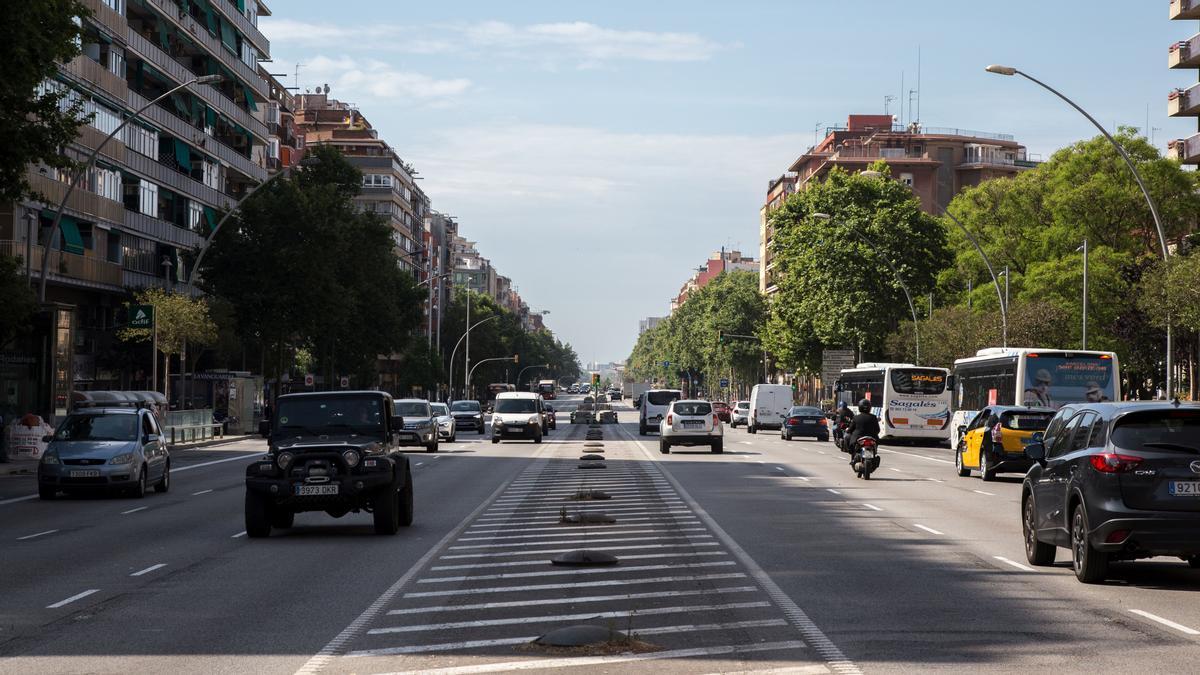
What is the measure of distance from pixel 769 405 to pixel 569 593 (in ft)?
221

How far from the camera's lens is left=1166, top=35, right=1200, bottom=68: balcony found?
237 ft

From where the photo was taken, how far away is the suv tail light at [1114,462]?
1327 cm

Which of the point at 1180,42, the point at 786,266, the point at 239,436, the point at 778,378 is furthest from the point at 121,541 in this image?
the point at 778,378

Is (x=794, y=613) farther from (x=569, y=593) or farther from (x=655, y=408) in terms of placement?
(x=655, y=408)

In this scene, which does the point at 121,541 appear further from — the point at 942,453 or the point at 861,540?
the point at 942,453

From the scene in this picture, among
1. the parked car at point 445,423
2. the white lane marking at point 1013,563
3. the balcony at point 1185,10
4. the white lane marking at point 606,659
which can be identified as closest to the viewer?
the white lane marking at point 606,659

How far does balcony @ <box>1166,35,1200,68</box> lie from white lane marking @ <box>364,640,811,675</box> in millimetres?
69192

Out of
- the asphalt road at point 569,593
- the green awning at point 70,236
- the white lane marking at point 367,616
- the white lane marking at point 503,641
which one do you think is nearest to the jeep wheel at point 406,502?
the asphalt road at point 569,593

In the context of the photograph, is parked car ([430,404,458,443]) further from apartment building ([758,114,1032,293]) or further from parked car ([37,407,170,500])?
apartment building ([758,114,1032,293])

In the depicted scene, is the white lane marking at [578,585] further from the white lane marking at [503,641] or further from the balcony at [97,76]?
the balcony at [97,76]

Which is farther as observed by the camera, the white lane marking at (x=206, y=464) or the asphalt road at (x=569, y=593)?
the white lane marking at (x=206, y=464)

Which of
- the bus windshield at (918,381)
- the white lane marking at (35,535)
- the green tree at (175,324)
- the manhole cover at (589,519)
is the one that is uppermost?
the green tree at (175,324)

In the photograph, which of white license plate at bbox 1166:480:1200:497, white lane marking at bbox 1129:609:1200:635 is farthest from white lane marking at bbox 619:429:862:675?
white license plate at bbox 1166:480:1200:497

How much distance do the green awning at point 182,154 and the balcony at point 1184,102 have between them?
46.2 meters
